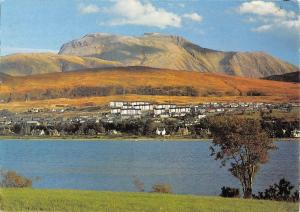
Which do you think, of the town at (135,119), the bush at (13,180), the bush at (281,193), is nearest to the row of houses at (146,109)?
the town at (135,119)

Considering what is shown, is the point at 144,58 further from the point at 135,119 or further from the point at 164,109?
the point at 135,119

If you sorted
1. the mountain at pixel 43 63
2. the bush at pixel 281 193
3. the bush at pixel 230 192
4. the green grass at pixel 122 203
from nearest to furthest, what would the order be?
the green grass at pixel 122 203 → the bush at pixel 281 193 → the bush at pixel 230 192 → the mountain at pixel 43 63

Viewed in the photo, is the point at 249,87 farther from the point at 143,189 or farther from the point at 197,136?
the point at 143,189

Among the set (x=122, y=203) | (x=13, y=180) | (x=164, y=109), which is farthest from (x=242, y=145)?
(x=13, y=180)

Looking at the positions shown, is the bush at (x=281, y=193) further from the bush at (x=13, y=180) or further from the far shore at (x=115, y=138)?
the bush at (x=13, y=180)

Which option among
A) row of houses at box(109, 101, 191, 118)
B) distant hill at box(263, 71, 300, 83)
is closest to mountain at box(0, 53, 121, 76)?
row of houses at box(109, 101, 191, 118)
